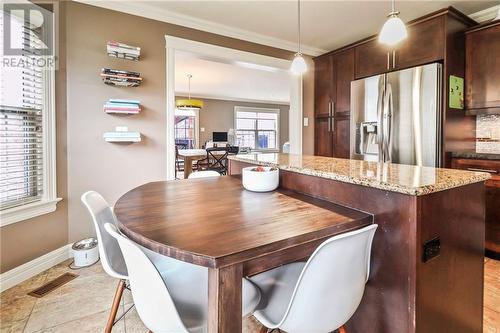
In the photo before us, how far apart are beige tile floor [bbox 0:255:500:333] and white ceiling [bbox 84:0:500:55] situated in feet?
7.89

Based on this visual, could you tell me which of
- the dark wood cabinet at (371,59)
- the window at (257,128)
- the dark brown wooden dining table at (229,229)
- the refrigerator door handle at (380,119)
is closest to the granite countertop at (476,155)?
the refrigerator door handle at (380,119)

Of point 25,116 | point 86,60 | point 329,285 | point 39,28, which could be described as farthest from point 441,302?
point 39,28

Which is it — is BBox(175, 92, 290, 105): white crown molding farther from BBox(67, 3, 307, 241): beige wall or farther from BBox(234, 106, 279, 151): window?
BBox(67, 3, 307, 241): beige wall

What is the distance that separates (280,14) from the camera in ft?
9.05

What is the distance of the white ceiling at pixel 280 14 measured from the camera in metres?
2.56

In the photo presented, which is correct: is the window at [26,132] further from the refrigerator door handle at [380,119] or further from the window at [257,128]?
the window at [257,128]

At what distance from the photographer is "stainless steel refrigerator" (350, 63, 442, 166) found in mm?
2453

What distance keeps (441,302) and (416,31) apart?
2.53m

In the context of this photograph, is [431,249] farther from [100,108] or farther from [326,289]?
[100,108]

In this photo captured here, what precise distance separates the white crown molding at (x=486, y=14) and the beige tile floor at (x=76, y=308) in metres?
2.38

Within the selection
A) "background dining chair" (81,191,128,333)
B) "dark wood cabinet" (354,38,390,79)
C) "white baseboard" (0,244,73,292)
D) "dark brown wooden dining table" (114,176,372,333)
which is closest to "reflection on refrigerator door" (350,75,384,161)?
"dark wood cabinet" (354,38,390,79)


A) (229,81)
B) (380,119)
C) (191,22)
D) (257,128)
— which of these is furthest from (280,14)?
(257,128)

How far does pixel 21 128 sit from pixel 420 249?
2.65 meters

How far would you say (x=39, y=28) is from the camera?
219 cm
